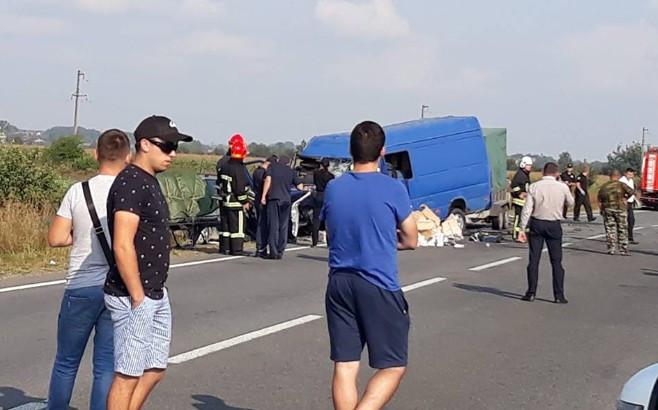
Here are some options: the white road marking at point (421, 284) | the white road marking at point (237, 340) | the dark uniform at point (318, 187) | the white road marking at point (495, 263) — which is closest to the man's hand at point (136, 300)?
the white road marking at point (237, 340)

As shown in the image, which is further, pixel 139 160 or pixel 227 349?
pixel 227 349

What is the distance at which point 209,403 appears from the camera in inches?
264

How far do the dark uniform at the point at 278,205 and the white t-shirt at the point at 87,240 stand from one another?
1054 centimetres

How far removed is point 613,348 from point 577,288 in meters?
4.68

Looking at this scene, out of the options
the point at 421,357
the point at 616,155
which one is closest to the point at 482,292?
the point at 421,357

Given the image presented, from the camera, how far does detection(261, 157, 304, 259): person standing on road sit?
52.7ft

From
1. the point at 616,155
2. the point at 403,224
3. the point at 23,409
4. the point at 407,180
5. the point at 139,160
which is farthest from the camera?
the point at 616,155

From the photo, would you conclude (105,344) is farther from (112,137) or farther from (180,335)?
(180,335)

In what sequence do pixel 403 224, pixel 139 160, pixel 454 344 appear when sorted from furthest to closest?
pixel 454 344, pixel 403 224, pixel 139 160

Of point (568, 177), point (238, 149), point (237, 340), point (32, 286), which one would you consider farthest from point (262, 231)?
point (568, 177)

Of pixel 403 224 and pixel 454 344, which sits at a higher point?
pixel 403 224

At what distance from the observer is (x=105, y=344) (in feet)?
17.6

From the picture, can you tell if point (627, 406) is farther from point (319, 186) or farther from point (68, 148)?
point (68, 148)

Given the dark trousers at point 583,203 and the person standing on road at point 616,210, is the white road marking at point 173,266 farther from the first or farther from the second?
the dark trousers at point 583,203
